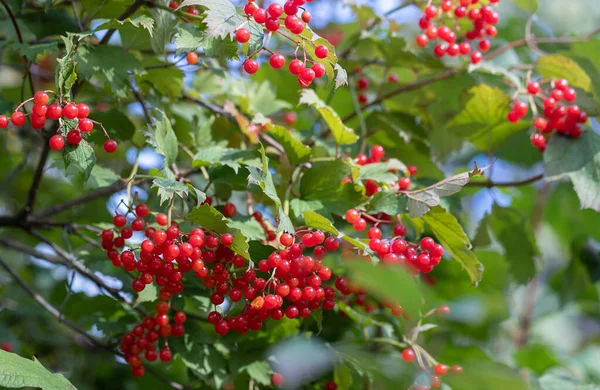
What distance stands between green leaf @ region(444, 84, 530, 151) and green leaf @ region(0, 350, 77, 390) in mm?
1245

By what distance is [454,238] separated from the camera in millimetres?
1368

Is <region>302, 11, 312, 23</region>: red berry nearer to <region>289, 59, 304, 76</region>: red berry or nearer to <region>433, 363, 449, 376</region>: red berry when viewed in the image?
<region>289, 59, 304, 76</region>: red berry

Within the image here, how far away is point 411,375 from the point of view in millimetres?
734

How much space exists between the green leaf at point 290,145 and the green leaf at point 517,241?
0.67 m

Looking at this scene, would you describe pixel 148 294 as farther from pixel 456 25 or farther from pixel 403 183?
pixel 456 25

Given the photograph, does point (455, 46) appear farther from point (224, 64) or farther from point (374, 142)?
point (224, 64)

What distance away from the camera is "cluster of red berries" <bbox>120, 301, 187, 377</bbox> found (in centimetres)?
140

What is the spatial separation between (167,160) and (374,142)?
813 millimetres

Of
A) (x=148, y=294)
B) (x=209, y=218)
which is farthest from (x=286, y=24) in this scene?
(x=148, y=294)

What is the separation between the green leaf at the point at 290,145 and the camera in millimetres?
1427

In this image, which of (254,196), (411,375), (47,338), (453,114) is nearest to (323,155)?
(254,196)

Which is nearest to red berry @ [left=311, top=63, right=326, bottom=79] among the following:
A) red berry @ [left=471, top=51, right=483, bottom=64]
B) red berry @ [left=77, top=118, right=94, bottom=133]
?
red berry @ [left=77, top=118, right=94, bottom=133]

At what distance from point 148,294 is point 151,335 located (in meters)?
0.12

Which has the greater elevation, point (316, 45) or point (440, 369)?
point (316, 45)
